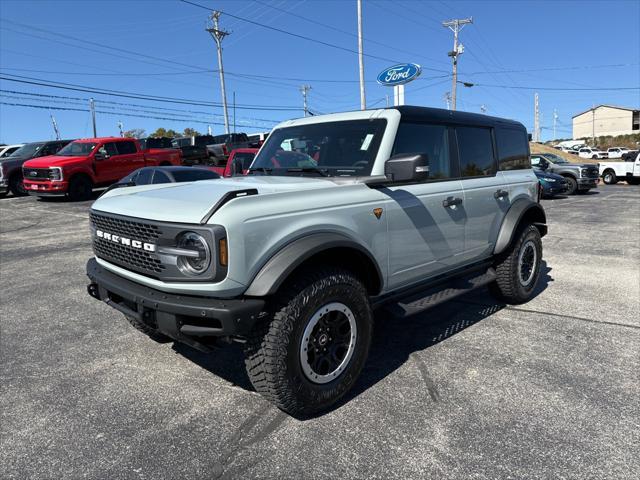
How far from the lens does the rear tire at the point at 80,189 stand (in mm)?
15117

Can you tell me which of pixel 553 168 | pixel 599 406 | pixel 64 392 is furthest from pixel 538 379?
pixel 553 168

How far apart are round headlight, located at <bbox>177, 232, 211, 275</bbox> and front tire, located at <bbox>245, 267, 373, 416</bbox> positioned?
0.49 meters

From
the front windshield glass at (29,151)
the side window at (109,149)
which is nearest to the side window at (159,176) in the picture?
the side window at (109,149)

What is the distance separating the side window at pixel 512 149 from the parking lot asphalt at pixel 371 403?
154 cm

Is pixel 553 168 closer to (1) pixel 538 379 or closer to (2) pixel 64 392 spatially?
(1) pixel 538 379

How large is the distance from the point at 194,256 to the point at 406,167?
1.51 meters

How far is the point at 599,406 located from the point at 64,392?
3.64 metres

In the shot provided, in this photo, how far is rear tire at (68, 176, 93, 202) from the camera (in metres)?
15.1

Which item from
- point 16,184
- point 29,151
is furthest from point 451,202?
point 29,151

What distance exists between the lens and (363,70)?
2514 cm

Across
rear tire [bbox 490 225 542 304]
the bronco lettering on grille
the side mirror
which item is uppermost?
the side mirror

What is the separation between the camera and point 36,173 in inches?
592

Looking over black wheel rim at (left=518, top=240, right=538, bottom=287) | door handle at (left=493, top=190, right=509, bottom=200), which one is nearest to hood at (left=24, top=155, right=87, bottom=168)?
door handle at (left=493, top=190, right=509, bottom=200)

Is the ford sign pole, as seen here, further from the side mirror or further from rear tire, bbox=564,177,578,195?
the side mirror
